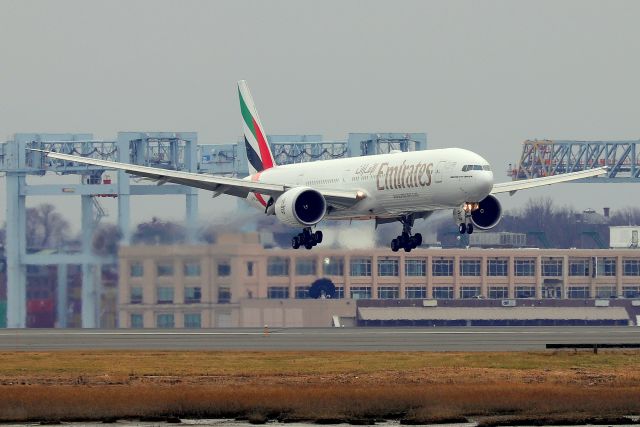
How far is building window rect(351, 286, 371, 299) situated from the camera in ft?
477

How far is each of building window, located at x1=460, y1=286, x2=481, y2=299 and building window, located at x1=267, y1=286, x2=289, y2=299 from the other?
28.6 metres

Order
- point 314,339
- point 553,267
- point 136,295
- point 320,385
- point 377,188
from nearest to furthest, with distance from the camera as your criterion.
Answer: point 320,385 < point 377,188 < point 314,339 < point 136,295 < point 553,267

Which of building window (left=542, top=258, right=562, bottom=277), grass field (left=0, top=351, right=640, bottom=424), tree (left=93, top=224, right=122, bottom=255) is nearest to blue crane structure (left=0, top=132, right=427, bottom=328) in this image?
tree (left=93, top=224, right=122, bottom=255)

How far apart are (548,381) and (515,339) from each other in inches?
920

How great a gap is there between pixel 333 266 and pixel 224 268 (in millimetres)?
29228

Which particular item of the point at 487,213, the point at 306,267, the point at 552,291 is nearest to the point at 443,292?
the point at 552,291

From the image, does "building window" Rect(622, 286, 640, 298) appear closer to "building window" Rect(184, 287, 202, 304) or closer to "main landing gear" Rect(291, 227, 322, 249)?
"building window" Rect(184, 287, 202, 304)

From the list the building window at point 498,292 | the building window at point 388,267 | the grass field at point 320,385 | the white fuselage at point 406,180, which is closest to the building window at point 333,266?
the building window at point 388,267

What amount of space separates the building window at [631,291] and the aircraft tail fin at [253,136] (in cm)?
6358

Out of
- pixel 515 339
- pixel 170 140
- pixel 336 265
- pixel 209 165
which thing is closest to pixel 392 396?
pixel 515 339

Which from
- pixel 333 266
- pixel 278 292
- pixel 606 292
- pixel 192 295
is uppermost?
pixel 333 266

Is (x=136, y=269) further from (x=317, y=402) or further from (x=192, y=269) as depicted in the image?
(x=317, y=402)

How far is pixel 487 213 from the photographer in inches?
3445

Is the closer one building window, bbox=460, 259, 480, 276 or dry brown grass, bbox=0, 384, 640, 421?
dry brown grass, bbox=0, 384, 640, 421
